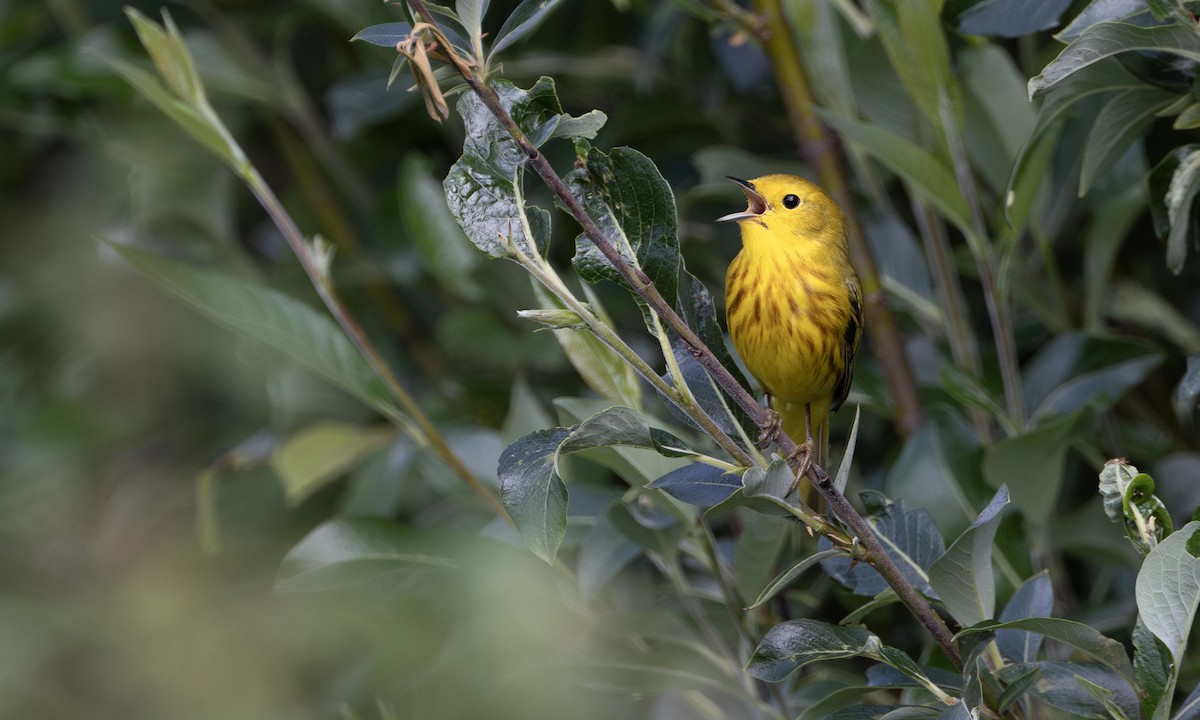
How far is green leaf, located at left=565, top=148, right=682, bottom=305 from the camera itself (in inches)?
43.1

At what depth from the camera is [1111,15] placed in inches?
48.8

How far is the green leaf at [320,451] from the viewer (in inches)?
78.5

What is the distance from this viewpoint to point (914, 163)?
4.90 ft

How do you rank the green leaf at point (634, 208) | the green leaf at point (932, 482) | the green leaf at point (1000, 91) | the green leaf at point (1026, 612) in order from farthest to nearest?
the green leaf at point (1000, 91), the green leaf at point (932, 482), the green leaf at point (1026, 612), the green leaf at point (634, 208)

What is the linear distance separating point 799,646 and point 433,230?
1223 millimetres

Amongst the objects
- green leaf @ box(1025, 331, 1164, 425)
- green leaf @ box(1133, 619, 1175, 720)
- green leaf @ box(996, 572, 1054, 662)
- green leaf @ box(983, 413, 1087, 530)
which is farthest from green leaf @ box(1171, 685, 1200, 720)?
green leaf @ box(1025, 331, 1164, 425)

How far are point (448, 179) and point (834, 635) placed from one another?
577 mm

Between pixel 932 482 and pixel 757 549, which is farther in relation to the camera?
pixel 932 482

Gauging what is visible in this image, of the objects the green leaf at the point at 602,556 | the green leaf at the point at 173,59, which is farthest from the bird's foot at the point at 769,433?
the green leaf at the point at 173,59

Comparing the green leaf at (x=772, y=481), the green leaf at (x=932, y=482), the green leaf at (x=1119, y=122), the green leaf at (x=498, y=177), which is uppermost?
the green leaf at (x=498, y=177)

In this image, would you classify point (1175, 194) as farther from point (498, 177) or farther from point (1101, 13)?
point (498, 177)

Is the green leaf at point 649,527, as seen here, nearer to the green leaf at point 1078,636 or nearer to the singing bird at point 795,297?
the singing bird at point 795,297

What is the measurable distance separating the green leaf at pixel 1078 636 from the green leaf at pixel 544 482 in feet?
1.15

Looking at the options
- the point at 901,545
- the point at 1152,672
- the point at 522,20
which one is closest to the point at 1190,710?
the point at 1152,672
